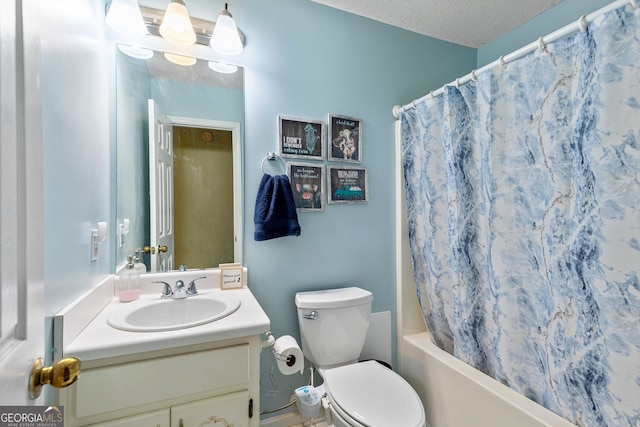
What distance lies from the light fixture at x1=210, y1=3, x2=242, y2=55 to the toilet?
1288mm

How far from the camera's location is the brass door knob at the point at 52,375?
48cm

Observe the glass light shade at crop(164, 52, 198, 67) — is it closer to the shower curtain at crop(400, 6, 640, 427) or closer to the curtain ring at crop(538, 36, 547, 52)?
the shower curtain at crop(400, 6, 640, 427)

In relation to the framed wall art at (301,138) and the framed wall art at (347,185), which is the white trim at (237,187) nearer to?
the framed wall art at (301,138)

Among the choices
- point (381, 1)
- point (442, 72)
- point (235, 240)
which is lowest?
point (235, 240)

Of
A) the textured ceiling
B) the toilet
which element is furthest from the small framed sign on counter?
the textured ceiling

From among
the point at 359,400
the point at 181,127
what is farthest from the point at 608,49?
the point at 181,127

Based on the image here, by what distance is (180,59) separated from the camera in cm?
144

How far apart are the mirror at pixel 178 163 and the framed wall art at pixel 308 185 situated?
297 mm

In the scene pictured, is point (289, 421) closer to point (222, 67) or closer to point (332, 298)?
point (332, 298)

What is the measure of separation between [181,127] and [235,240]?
62 centimetres

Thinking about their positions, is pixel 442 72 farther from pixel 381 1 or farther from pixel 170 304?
pixel 170 304

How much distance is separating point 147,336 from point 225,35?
1.33 metres

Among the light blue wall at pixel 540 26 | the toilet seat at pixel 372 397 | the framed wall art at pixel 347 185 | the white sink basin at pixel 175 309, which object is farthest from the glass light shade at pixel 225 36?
the light blue wall at pixel 540 26

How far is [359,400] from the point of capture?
4.05 feet
